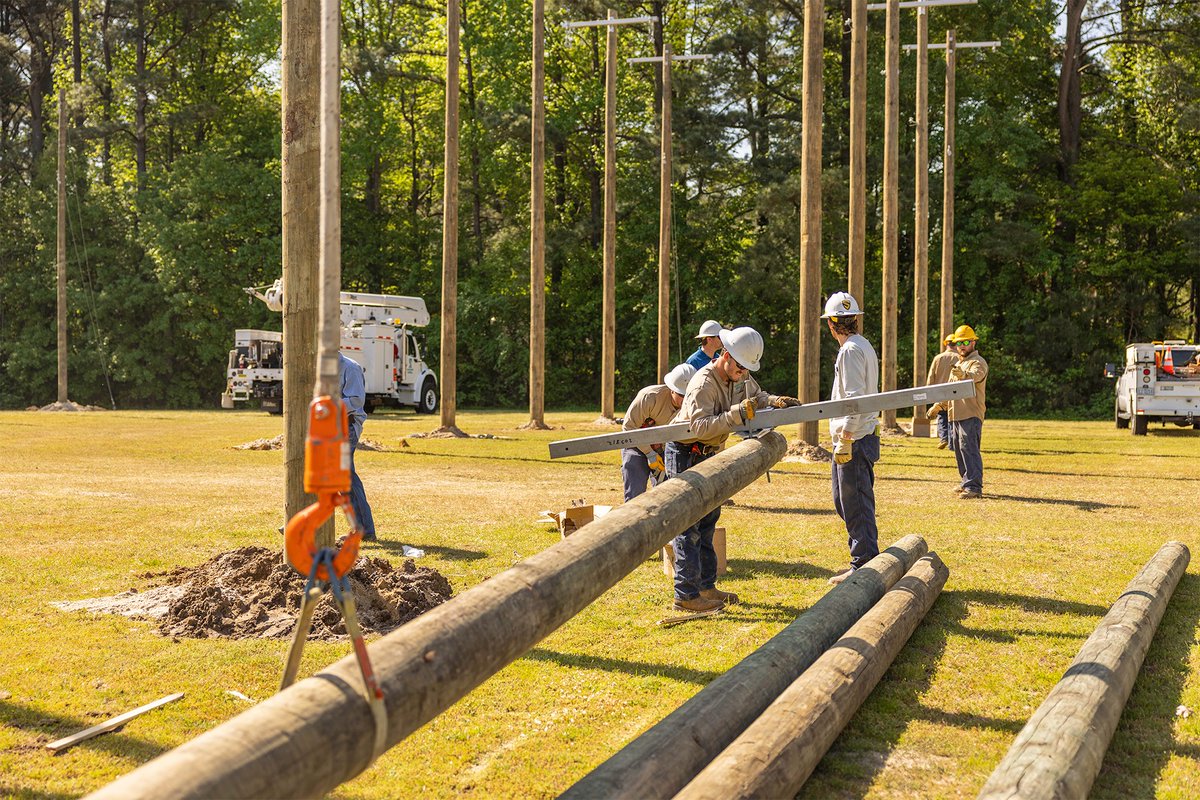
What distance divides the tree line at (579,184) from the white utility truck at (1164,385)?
1178 cm

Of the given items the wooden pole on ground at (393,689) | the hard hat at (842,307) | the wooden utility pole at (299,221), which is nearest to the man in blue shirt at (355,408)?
the wooden utility pole at (299,221)

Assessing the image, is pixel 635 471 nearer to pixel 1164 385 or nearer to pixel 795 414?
pixel 795 414

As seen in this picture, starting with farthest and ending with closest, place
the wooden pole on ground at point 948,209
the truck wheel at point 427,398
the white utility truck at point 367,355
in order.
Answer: the truck wheel at point 427,398 < the white utility truck at point 367,355 < the wooden pole on ground at point 948,209

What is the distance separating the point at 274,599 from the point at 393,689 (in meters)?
4.62

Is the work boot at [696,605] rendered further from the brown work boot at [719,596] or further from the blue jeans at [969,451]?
the blue jeans at [969,451]

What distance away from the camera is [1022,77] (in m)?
41.7

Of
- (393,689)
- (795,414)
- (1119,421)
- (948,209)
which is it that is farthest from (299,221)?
(1119,421)

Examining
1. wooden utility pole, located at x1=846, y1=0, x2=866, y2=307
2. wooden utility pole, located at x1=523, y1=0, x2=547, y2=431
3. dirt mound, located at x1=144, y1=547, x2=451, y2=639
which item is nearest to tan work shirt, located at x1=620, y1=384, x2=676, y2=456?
dirt mound, located at x1=144, y1=547, x2=451, y2=639

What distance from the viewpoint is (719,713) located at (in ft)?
16.9

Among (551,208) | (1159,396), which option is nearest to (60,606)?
(1159,396)

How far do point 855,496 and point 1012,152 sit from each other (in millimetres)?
33452

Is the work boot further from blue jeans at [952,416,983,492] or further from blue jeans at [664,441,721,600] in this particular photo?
blue jeans at [952,416,983,492]

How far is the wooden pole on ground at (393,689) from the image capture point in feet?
10.1

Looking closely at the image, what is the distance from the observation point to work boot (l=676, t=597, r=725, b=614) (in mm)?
8234
